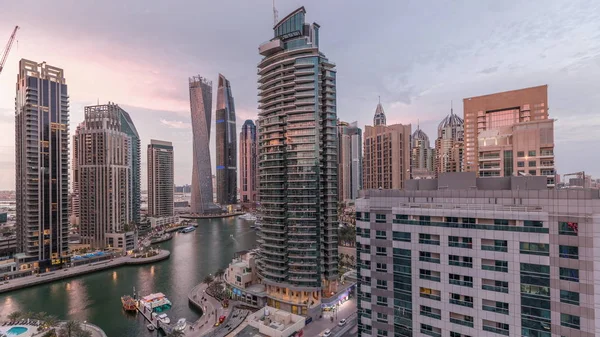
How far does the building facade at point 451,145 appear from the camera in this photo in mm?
122912

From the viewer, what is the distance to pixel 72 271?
8538 cm

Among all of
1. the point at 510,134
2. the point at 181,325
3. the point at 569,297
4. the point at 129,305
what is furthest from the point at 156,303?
the point at 510,134

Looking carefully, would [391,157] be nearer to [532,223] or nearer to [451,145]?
[451,145]

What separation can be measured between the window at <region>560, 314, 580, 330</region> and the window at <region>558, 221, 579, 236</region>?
5867 millimetres

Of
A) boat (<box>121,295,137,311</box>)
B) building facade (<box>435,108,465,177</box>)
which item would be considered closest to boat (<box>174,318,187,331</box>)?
boat (<box>121,295,137,311</box>)

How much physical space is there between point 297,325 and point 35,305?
59260 mm

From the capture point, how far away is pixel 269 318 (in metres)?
47.5

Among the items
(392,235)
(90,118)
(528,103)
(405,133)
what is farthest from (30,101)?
(405,133)

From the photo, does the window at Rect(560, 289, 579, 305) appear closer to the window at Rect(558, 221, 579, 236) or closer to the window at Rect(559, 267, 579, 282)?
the window at Rect(559, 267, 579, 282)

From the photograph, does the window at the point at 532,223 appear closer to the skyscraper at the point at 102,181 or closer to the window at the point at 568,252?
the window at the point at 568,252

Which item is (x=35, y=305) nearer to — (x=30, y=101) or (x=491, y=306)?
(x=30, y=101)

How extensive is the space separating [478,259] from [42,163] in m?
108

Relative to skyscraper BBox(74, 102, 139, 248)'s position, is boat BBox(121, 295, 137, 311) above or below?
Answer: below

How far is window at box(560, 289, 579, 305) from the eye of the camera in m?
21.7
